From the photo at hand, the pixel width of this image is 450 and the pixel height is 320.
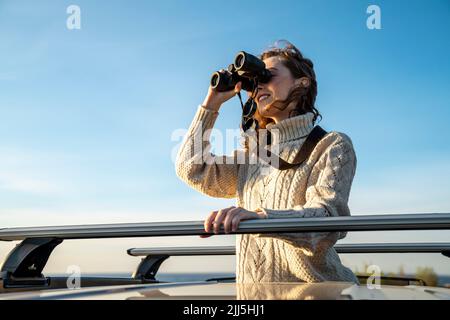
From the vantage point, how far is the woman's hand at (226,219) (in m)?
1.59

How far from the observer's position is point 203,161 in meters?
2.54

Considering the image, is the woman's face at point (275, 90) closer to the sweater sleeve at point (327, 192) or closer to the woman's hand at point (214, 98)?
the woman's hand at point (214, 98)

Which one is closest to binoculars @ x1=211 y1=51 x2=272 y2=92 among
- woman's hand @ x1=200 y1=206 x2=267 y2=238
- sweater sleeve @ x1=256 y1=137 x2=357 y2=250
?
sweater sleeve @ x1=256 y1=137 x2=357 y2=250

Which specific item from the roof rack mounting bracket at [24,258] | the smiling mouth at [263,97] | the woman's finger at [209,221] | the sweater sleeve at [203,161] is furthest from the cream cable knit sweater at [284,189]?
the roof rack mounting bracket at [24,258]

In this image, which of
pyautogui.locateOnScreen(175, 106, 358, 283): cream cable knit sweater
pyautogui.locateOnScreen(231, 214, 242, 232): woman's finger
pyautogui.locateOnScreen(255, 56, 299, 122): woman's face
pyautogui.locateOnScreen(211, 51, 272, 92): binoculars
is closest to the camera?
pyautogui.locateOnScreen(231, 214, 242, 232): woman's finger

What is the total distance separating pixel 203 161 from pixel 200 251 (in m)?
0.88

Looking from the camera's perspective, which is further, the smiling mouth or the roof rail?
the roof rail

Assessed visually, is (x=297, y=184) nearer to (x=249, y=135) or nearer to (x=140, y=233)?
(x=249, y=135)

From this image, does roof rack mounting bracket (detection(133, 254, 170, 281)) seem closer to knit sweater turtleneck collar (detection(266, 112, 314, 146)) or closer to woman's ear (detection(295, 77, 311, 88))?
knit sweater turtleneck collar (detection(266, 112, 314, 146))

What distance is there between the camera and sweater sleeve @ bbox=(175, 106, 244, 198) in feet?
8.32

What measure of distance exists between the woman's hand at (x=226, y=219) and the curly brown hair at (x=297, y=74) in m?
1.00

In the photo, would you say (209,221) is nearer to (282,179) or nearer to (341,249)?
A: (282,179)

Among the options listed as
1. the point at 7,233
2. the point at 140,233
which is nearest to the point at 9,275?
the point at 7,233

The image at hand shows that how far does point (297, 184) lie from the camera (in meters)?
2.24
